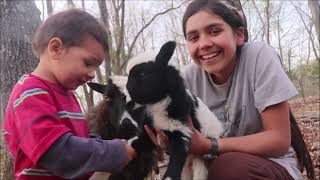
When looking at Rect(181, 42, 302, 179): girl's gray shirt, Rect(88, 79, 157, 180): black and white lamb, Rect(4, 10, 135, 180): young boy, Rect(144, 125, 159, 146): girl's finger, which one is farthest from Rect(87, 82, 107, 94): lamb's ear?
Rect(181, 42, 302, 179): girl's gray shirt

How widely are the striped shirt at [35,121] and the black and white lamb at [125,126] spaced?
0.20 meters

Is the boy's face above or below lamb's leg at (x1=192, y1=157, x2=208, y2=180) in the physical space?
above

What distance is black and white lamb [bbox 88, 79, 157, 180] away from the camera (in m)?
2.12

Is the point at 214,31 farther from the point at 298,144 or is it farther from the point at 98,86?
the point at 298,144

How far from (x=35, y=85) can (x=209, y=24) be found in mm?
1190

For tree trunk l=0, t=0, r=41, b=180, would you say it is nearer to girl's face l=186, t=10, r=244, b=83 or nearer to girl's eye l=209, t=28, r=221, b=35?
girl's face l=186, t=10, r=244, b=83

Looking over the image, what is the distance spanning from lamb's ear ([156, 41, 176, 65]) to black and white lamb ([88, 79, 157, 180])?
287mm

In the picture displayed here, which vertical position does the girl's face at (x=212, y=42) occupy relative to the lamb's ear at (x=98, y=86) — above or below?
above

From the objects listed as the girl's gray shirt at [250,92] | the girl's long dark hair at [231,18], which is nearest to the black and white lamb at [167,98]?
the girl's gray shirt at [250,92]

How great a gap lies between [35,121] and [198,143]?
3.15ft

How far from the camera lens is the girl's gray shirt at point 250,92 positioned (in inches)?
93.7

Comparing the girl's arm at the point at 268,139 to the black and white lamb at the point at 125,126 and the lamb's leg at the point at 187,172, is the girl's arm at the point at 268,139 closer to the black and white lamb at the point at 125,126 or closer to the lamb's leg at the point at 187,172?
the lamb's leg at the point at 187,172

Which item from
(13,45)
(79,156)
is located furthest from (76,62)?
(13,45)

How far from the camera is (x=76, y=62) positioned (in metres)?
2.06
